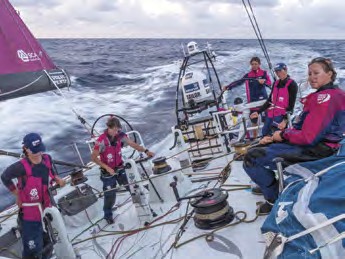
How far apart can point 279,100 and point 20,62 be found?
12.0 ft

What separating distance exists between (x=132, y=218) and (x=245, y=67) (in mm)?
17903

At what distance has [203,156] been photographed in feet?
23.6

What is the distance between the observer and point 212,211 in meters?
3.74

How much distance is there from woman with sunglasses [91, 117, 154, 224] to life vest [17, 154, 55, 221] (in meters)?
1.12

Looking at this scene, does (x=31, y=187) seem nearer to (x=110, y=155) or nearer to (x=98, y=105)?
(x=110, y=155)

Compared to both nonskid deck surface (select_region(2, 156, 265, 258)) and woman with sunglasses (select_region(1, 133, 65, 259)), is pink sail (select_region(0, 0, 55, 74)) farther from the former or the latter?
nonskid deck surface (select_region(2, 156, 265, 258))

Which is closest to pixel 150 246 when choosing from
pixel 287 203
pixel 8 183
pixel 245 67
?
pixel 8 183

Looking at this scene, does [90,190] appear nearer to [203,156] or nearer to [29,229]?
[29,229]

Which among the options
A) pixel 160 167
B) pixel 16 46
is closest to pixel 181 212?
pixel 160 167

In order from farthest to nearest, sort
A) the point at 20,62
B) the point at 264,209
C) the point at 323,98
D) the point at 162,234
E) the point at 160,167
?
the point at 160,167
the point at 162,234
the point at 264,209
the point at 20,62
the point at 323,98

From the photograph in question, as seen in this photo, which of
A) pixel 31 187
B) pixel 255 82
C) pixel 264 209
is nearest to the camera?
pixel 264 209

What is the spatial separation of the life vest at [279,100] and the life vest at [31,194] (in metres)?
3.42

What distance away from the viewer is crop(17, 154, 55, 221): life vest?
12.7 ft

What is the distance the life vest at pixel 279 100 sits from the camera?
5742mm
